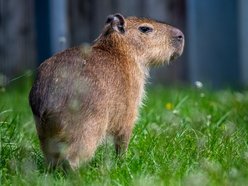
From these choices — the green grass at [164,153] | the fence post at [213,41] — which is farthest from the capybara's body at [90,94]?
the fence post at [213,41]

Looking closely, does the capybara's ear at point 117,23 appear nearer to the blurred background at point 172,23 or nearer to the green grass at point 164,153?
the green grass at point 164,153

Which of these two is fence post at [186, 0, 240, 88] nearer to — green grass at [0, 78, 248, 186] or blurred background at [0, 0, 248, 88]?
blurred background at [0, 0, 248, 88]

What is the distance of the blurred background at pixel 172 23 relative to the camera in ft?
37.0

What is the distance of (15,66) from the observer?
1131cm

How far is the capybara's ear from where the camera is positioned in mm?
6055

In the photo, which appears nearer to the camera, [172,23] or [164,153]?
[164,153]

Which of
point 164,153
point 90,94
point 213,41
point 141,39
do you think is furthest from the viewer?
point 213,41

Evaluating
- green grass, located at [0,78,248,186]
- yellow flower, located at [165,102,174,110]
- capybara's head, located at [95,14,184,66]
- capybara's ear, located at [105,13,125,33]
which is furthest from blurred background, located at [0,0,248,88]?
capybara's ear, located at [105,13,125,33]

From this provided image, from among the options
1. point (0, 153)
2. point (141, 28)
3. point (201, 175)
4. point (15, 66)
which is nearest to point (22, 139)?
point (0, 153)

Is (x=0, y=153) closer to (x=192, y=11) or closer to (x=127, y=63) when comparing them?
(x=127, y=63)

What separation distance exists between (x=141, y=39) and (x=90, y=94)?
0.96m

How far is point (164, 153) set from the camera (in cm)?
571

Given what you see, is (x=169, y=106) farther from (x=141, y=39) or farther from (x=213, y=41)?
(x=213, y=41)

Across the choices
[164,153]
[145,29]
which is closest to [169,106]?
[145,29]
